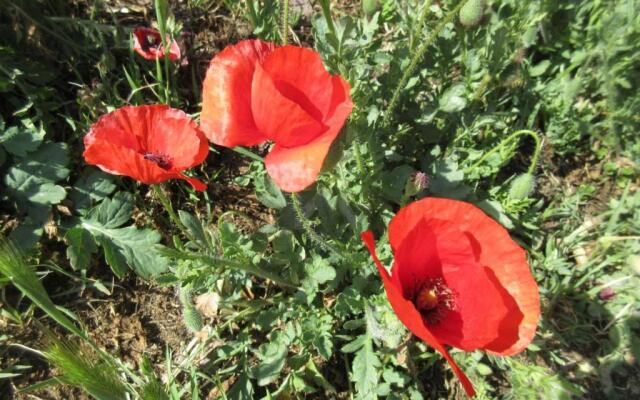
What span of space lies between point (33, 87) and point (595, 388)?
304 centimetres

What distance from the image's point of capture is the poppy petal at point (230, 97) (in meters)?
1.48

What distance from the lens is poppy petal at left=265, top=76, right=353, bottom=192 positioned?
1.34 meters

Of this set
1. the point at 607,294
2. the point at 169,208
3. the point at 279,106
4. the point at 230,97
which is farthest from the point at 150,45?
the point at 607,294

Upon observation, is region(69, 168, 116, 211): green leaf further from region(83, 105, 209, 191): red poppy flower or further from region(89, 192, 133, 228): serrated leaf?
region(83, 105, 209, 191): red poppy flower

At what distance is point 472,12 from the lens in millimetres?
2066

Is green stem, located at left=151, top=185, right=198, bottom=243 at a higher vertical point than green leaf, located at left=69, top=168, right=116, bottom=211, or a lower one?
higher

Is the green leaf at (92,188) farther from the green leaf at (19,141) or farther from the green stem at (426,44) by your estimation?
the green stem at (426,44)

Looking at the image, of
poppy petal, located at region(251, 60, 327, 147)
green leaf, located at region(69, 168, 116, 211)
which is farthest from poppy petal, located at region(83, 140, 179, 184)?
green leaf, located at region(69, 168, 116, 211)

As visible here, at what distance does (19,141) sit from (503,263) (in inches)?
83.7

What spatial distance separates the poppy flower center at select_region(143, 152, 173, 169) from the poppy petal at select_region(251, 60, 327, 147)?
58 cm

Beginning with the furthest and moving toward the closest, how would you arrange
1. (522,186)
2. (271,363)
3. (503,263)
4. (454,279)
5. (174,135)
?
(522,186) < (271,363) < (174,135) < (454,279) < (503,263)

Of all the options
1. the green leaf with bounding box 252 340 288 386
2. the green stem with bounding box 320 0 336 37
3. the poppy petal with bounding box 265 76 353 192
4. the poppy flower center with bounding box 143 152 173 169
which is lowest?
the green leaf with bounding box 252 340 288 386

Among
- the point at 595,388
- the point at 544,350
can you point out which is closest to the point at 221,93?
the point at 544,350

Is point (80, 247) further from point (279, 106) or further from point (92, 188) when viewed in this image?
point (279, 106)
